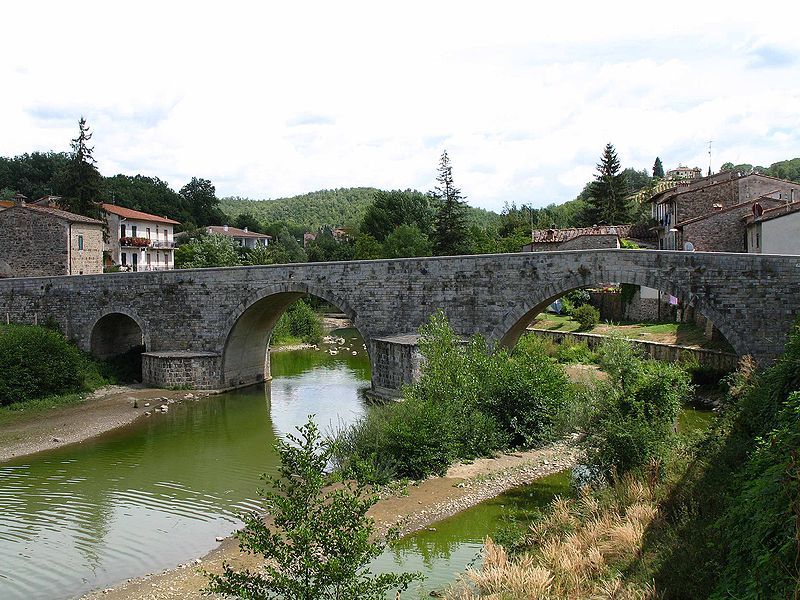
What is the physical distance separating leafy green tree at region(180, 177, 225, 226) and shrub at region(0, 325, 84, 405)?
2115 inches

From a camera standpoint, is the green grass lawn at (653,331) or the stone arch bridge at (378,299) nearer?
the stone arch bridge at (378,299)

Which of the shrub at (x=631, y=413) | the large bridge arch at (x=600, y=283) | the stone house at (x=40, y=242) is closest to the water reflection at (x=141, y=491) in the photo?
the large bridge arch at (x=600, y=283)

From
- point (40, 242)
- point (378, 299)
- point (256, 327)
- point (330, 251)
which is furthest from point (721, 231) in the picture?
point (330, 251)

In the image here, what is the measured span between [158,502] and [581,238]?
2870 cm

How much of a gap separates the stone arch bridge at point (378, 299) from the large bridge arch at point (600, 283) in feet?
0.11

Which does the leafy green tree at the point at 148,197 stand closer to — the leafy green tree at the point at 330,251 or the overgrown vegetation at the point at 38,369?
the leafy green tree at the point at 330,251

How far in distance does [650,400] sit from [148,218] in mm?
48705

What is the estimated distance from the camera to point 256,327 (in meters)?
31.1

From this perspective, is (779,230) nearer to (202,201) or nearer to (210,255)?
(210,255)

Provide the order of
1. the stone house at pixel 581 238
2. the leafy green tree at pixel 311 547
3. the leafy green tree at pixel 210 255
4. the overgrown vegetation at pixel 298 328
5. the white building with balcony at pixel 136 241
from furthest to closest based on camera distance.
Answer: the white building with balcony at pixel 136 241 → the leafy green tree at pixel 210 255 → the overgrown vegetation at pixel 298 328 → the stone house at pixel 581 238 → the leafy green tree at pixel 311 547

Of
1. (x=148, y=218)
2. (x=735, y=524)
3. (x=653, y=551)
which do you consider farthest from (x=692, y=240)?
(x=148, y=218)

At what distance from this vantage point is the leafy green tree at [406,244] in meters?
57.7

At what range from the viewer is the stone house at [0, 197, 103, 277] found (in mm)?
34469

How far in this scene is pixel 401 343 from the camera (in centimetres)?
2362
